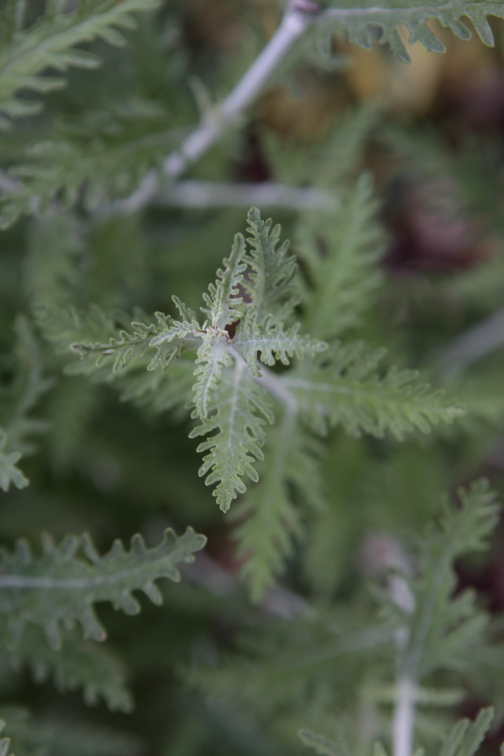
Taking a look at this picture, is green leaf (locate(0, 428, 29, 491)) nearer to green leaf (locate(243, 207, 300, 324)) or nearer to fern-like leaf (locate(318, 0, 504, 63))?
green leaf (locate(243, 207, 300, 324))

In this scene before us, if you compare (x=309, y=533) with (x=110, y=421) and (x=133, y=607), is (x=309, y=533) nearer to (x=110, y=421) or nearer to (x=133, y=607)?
(x=110, y=421)

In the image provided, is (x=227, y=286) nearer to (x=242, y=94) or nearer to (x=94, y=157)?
(x=94, y=157)

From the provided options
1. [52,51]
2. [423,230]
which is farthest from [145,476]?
[423,230]

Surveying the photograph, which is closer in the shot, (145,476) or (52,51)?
(52,51)

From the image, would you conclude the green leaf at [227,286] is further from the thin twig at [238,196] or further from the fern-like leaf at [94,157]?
the thin twig at [238,196]

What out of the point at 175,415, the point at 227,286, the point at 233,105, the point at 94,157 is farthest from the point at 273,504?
the point at 233,105

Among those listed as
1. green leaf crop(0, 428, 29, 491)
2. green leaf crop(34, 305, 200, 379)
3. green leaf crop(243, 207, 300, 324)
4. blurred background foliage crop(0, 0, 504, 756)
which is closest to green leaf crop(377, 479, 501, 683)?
blurred background foliage crop(0, 0, 504, 756)
